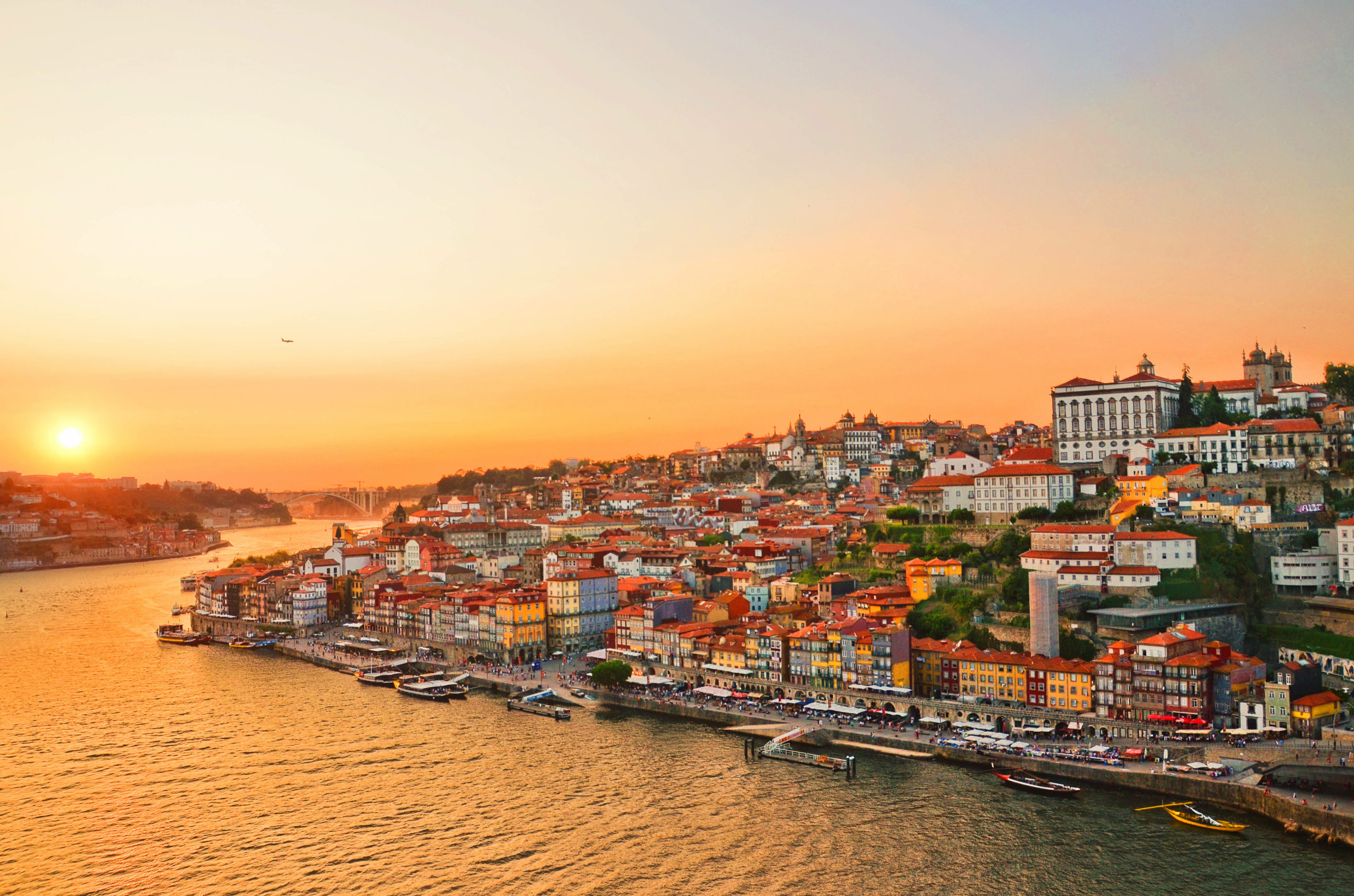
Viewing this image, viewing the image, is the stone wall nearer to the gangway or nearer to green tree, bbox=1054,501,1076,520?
green tree, bbox=1054,501,1076,520

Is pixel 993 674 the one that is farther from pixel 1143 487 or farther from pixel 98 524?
pixel 98 524

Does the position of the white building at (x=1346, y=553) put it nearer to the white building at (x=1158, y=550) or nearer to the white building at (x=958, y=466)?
the white building at (x=1158, y=550)

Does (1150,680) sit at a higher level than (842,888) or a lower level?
higher

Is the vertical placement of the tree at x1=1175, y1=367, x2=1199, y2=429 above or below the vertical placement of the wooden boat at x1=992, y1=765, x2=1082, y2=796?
above

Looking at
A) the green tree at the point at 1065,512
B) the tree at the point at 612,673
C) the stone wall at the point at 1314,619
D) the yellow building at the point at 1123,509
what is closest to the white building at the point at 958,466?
the green tree at the point at 1065,512

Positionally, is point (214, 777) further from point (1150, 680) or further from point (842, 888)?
point (1150, 680)

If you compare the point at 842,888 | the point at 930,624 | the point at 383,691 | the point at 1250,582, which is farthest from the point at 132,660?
the point at 1250,582

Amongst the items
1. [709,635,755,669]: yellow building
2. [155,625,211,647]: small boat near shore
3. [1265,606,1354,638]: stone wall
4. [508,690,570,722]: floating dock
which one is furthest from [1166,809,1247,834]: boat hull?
[155,625,211,647]: small boat near shore
